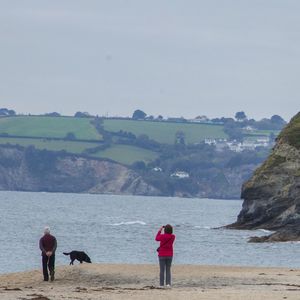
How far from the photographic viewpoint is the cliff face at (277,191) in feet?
312

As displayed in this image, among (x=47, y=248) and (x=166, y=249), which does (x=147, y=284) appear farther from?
(x=47, y=248)

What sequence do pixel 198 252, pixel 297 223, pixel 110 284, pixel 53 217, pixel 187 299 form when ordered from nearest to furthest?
pixel 187 299 → pixel 110 284 → pixel 198 252 → pixel 297 223 → pixel 53 217

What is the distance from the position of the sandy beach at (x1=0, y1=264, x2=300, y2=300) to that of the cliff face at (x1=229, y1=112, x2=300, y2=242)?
48.3 m

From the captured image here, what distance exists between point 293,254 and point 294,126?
135 ft

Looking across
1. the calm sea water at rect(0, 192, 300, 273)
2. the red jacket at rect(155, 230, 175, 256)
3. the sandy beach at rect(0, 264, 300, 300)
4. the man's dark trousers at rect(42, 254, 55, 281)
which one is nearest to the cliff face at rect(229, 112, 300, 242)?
the calm sea water at rect(0, 192, 300, 273)

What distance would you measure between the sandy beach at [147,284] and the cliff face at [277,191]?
158 ft

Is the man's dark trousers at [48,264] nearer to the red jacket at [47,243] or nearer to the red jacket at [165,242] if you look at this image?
the red jacket at [47,243]

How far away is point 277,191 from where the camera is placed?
321ft

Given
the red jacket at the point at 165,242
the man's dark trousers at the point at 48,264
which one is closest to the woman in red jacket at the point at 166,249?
the red jacket at the point at 165,242

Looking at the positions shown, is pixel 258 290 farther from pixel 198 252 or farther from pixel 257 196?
pixel 257 196

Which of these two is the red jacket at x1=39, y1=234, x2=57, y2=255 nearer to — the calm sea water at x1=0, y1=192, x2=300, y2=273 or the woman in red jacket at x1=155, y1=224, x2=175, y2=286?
the woman in red jacket at x1=155, y1=224, x2=175, y2=286

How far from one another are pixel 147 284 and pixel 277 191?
197 feet

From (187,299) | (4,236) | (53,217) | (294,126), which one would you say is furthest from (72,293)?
(53,217)

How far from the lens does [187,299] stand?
3238cm
